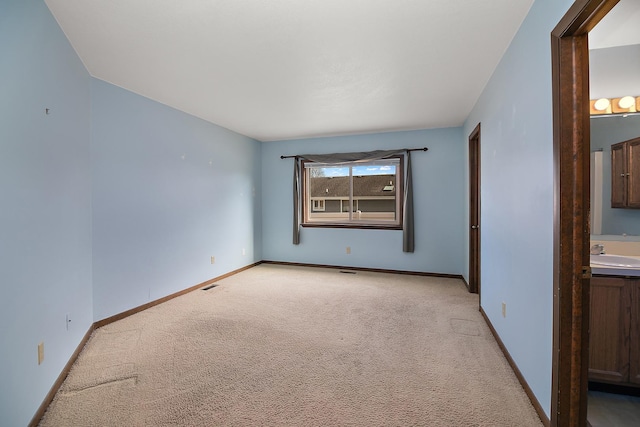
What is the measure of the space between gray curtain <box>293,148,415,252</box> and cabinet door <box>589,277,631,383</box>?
2.88 metres

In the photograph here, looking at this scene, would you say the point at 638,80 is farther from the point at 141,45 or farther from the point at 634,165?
the point at 141,45

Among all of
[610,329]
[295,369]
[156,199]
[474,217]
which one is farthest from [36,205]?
[474,217]

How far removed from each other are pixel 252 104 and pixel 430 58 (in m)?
2.05

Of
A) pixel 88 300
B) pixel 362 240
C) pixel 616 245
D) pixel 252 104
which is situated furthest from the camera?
pixel 362 240

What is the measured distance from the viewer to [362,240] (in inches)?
197

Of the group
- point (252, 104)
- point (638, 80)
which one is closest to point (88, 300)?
point (252, 104)

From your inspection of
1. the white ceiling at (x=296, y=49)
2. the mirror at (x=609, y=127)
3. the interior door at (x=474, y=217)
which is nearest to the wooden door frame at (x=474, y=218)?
the interior door at (x=474, y=217)

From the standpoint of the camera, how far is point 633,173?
2129mm

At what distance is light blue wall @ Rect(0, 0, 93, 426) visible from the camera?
4.48ft

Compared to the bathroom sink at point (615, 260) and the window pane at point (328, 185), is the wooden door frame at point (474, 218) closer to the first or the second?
the bathroom sink at point (615, 260)

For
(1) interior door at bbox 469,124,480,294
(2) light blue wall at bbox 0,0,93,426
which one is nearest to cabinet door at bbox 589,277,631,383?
(1) interior door at bbox 469,124,480,294

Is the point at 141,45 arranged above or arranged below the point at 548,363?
above

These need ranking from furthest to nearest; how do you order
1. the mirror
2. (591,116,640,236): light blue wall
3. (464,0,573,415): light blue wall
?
(591,116,640,236): light blue wall, the mirror, (464,0,573,415): light blue wall

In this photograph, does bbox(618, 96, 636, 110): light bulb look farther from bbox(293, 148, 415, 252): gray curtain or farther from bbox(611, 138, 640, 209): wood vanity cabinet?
bbox(293, 148, 415, 252): gray curtain
